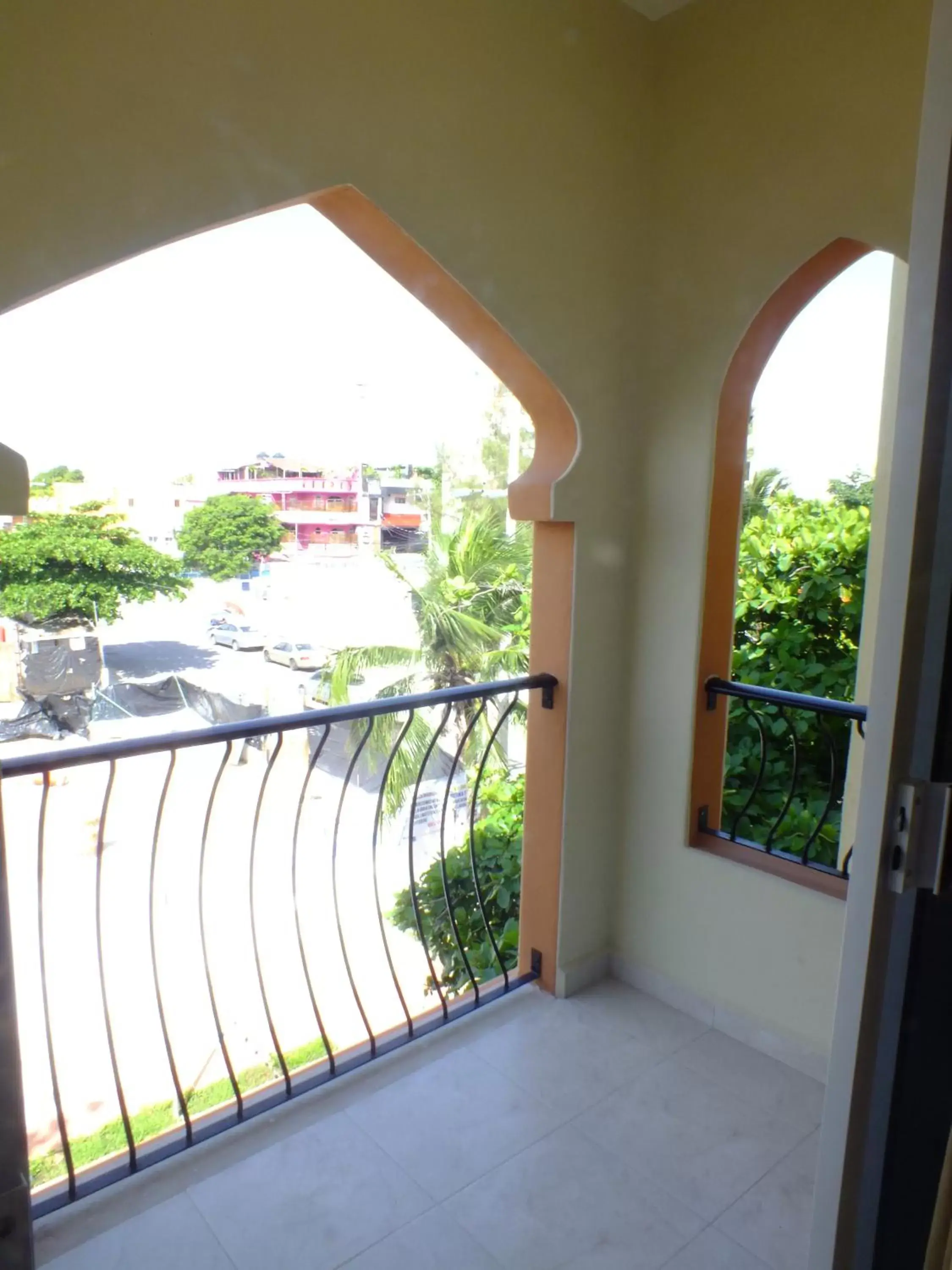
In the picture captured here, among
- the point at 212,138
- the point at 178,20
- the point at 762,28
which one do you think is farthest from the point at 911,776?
the point at 762,28

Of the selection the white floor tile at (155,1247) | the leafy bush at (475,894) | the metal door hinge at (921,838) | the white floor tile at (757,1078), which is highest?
the metal door hinge at (921,838)

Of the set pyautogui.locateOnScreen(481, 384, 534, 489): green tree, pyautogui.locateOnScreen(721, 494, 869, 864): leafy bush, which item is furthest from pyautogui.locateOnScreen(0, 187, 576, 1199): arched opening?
pyautogui.locateOnScreen(481, 384, 534, 489): green tree

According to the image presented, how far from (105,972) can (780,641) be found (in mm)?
4662

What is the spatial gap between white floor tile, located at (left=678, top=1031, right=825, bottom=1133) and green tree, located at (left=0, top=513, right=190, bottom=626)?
8.76m

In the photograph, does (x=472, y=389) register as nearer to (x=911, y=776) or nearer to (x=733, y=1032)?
(x=733, y=1032)

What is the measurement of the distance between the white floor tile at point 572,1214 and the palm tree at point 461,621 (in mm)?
7692

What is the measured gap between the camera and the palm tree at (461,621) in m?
9.84

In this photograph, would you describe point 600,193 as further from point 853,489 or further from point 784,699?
point 853,489

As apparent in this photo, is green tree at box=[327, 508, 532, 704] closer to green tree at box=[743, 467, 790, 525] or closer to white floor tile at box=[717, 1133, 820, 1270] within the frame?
green tree at box=[743, 467, 790, 525]

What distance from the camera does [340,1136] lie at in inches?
75.9

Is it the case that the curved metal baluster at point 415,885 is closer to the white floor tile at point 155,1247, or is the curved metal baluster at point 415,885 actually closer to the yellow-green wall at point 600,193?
the yellow-green wall at point 600,193

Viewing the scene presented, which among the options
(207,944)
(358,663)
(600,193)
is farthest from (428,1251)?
(358,663)

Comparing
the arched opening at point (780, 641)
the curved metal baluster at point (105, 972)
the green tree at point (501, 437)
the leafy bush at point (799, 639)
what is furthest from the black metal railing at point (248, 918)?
the green tree at point (501, 437)

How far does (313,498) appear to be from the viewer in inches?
535
